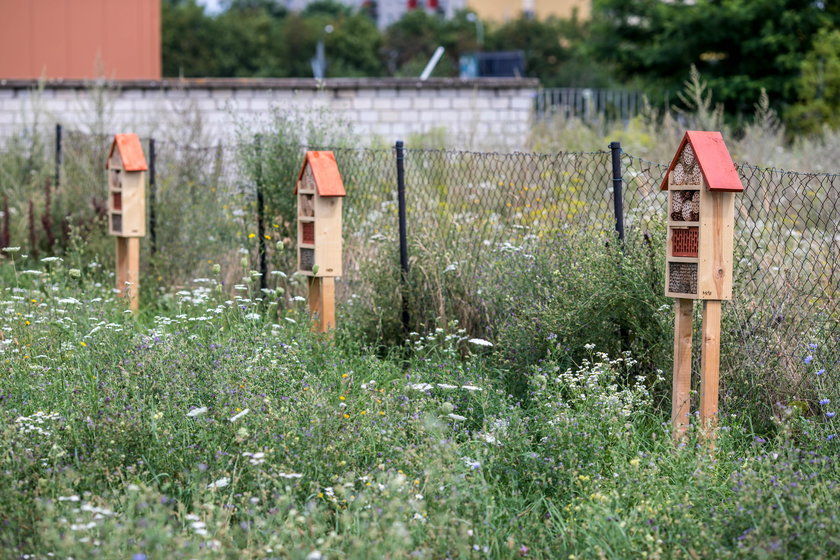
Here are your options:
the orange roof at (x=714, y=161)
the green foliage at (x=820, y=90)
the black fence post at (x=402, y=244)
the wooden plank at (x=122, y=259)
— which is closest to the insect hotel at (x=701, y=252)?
the orange roof at (x=714, y=161)

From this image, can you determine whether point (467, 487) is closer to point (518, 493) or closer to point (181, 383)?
point (518, 493)

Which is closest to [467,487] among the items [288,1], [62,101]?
[62,101]

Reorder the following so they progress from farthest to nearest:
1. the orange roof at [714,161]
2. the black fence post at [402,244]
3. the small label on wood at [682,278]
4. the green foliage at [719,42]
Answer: the green foliage at [719,42] → the black fence post at [402,244] → the small label on wood at [682,278] → the orange roof at [714,161]

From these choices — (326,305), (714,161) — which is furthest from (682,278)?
(326,305)

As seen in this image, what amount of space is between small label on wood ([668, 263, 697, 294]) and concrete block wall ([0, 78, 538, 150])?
7.91 m

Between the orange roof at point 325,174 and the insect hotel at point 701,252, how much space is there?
2303 mm

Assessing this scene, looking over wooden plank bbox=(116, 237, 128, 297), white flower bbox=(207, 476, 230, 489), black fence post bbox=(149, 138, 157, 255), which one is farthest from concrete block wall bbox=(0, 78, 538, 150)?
white flower bbox=(207, 476, 230, 489)

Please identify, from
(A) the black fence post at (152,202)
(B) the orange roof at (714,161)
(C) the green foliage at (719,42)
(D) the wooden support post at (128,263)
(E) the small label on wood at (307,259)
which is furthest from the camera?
(C) the green foliage at (719,42)

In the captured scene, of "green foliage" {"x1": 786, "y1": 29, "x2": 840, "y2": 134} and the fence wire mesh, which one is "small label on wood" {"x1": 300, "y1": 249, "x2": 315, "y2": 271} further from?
"green foliage" {"x1": 786, "y1": 29, "x2": 840, "y2": 134}

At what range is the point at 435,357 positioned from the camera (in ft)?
18.6

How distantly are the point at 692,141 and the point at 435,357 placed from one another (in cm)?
190

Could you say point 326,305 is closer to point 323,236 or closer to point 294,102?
point 323,236

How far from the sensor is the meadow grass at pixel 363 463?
3348 mm

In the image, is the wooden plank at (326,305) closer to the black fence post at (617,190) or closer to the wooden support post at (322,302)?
the wooden support post at (322,302)
